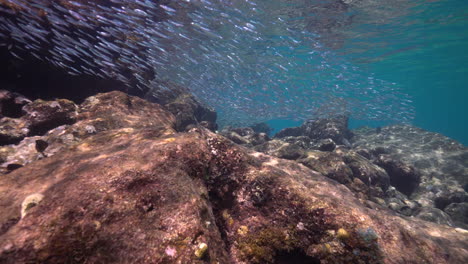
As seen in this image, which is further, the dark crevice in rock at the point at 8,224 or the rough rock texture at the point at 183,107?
the rough rock texture at the point at 183,107

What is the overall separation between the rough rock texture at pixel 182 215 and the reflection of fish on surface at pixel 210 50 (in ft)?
25.9

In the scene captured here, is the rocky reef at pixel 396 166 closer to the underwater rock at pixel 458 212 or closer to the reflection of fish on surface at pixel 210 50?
the underwater rock at pixel 458 212

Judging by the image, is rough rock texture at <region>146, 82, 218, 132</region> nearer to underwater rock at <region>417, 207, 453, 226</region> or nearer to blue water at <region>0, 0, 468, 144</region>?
blue water at <region>0, 0, 468, 144</region>

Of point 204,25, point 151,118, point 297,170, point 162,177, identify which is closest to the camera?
point 162,177

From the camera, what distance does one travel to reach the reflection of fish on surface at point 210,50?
8.89m

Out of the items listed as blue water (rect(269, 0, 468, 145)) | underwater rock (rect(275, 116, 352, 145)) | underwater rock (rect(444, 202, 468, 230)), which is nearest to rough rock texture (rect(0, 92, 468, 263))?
underwater rock (rect(444, 202, 468, 230))

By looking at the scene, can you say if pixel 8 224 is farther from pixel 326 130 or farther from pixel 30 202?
pixel 326 130

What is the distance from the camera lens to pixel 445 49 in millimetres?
24953

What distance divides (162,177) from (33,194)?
1.30 meters

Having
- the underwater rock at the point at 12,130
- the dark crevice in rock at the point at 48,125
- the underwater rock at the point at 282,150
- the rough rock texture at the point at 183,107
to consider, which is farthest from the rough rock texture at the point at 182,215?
the rough rock texture at the point at 183,107

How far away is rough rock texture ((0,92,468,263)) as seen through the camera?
5.86ft

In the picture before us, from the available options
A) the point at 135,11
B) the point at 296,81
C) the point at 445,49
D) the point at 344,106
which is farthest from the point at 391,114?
the point at 135,11

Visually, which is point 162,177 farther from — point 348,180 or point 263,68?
point 263,68

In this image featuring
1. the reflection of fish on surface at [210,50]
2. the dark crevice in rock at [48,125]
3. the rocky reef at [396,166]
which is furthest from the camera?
the reflection of fish on surface at [210,50]
